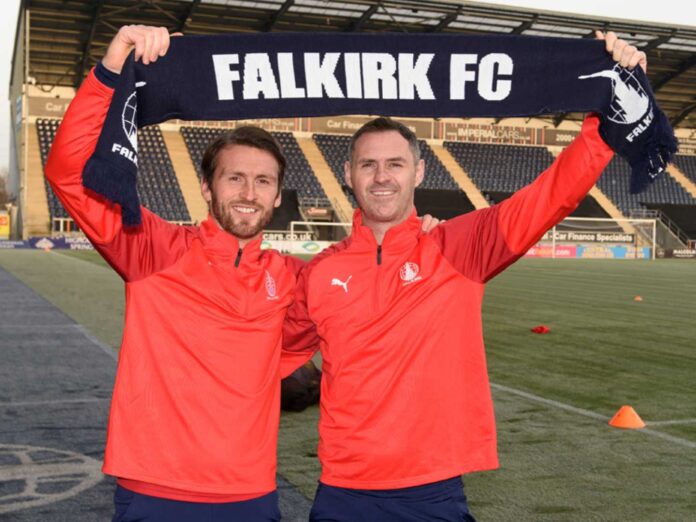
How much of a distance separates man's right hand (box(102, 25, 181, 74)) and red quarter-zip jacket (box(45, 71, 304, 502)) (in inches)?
3.7

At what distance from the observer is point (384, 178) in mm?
2863

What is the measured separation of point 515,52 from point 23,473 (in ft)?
11.6

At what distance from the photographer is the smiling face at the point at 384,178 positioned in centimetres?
287

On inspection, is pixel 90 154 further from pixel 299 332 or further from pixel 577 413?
pixel 577 413

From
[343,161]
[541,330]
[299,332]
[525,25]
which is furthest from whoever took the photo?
[343,161]

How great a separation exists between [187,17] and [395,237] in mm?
35926

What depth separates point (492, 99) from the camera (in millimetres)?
A: 3305

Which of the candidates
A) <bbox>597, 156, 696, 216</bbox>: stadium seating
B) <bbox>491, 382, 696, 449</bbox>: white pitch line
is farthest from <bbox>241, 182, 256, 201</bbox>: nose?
<bbox>597, 156, 696, 216</bbox>: stadium seating

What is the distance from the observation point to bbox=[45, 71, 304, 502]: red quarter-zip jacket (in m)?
2.60

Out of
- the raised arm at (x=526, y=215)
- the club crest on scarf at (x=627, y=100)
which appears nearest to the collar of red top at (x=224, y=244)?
the raised arm at (x=526, y=215)

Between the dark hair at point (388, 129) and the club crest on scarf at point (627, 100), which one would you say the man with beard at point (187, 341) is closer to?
the dark hair at point (388, 129)

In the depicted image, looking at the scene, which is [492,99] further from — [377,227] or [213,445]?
[213,445]

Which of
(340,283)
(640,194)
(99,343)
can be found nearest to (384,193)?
(340,283)

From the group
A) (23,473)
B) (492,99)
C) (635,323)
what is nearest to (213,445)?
(492,99)
